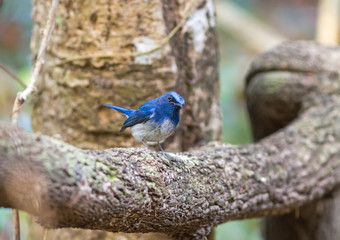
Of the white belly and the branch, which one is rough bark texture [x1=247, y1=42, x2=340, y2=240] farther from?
the white belly

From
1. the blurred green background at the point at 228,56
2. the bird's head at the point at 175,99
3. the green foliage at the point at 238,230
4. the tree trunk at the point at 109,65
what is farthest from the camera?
the green foliage at the point at 238,230

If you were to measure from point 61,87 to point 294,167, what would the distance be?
1.94m

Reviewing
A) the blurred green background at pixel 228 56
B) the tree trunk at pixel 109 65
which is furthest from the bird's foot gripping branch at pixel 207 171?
the blurred green background at pixel 228 56

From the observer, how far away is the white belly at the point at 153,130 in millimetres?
2428

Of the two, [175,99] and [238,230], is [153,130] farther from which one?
[238,230]

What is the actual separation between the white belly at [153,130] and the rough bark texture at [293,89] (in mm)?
1927

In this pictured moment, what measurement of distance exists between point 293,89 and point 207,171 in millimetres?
1971

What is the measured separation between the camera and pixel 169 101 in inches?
95.1

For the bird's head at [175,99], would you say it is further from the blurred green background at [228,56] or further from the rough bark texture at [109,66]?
the blurred green background at [228,56]

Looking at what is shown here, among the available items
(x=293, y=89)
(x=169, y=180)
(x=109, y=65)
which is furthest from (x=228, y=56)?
(x=169, y=180)

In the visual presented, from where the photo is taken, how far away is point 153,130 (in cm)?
244

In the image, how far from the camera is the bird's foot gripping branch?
55.8 inches

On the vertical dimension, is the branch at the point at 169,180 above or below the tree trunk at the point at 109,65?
below

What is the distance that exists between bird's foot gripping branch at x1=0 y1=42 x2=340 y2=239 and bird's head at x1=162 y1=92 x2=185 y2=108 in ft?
1.01
